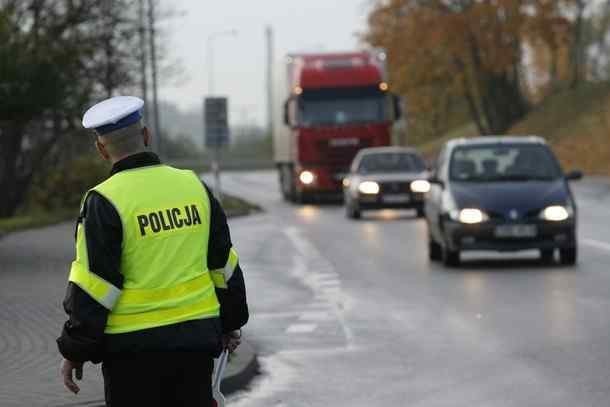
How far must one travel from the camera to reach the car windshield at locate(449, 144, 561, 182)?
23.2m

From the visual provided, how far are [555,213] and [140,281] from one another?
16514 millimetres

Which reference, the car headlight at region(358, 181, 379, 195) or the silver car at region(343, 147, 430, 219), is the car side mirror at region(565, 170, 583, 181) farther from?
the car headlight at region(358, 181, 379, 195)

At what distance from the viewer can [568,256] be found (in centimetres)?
2270

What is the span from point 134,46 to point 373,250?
15966mm

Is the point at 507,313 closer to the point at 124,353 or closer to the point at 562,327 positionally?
the point at 562,327

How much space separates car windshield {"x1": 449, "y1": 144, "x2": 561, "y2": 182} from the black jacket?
1694 centimetres

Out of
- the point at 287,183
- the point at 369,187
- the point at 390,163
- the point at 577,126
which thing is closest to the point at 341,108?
the point at 390,163

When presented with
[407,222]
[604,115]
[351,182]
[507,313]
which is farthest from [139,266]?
[604,115]

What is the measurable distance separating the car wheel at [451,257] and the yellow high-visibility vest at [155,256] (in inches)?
650

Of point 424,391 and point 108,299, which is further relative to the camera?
point 424,391

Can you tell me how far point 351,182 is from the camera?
1566 inches

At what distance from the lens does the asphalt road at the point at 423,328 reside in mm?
11797

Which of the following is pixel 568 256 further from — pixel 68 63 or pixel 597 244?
pixel 68 63

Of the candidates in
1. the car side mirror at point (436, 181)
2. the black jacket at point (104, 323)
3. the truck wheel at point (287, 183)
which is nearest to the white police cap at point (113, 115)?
the black jacket at point (104, 323)
